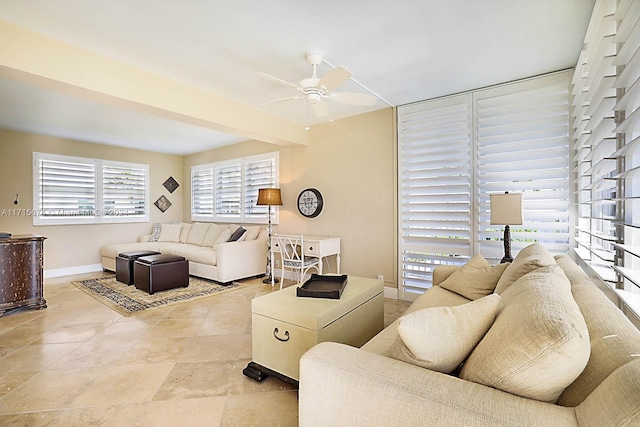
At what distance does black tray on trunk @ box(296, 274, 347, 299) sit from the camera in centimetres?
217

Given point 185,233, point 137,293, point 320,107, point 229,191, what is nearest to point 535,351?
point 320,107

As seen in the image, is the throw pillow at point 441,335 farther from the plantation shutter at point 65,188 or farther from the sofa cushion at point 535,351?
the plantation shutter at point 65,188

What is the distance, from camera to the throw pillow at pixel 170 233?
258 inches

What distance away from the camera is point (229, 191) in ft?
20.9

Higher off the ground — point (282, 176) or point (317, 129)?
point (317, 129)

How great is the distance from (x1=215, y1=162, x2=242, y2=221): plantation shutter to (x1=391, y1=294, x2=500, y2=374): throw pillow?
5.45 metres

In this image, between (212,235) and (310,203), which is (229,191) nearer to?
(212,235)

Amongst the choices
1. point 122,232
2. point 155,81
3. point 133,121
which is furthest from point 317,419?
point 122,232

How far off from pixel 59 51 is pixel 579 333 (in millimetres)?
3582

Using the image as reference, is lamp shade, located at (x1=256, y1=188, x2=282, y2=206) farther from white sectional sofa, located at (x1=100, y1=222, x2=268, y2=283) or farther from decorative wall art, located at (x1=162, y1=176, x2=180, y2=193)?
decorative wall art, located at (x1=162, y1=176, x2=180, y2=193)

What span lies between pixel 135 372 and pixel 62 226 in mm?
4862

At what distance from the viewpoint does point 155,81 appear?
3.07 metres

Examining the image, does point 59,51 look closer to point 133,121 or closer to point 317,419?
point 133,121

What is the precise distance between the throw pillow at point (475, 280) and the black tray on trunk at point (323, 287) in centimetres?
88
